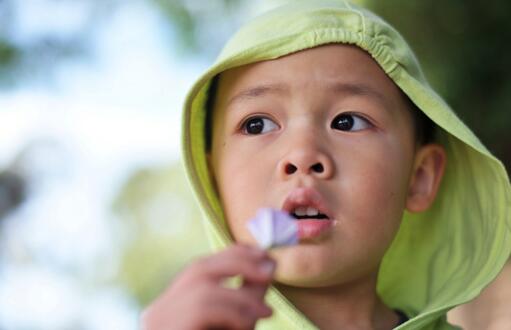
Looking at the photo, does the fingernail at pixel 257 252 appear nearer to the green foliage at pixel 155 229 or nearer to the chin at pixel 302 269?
the chin at pixel 302 269

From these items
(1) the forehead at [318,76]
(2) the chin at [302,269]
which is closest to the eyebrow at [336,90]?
(1) the forehead at [318,76]

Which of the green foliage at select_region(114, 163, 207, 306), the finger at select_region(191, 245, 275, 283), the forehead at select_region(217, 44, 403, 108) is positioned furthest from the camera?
the green foliage at select_region(114, 163, 207, 306)

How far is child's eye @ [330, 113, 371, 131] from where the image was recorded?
1535 millimetres

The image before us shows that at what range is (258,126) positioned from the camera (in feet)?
5.11

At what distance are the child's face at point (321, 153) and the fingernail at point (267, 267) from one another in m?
0.47

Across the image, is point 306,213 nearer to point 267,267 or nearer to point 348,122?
point 348,122

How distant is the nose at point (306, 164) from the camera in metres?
1.43

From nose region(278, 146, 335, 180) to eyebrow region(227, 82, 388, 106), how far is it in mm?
130

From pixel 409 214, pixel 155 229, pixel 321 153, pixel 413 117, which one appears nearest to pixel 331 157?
pixel 321 153

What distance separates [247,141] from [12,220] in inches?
170

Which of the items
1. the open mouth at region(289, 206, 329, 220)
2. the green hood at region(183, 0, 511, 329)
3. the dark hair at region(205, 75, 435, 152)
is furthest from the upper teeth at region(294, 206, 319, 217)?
the dark hair at region(205, 75, 435, 152)

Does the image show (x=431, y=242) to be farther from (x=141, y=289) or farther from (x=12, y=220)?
(x=141, y=289)

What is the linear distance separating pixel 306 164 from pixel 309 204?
6 cm

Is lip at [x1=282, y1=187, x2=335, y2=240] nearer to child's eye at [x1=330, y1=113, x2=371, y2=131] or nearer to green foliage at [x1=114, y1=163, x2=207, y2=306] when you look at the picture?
child's eye at [x1=330, y1=113, x2=371, y2=131]
